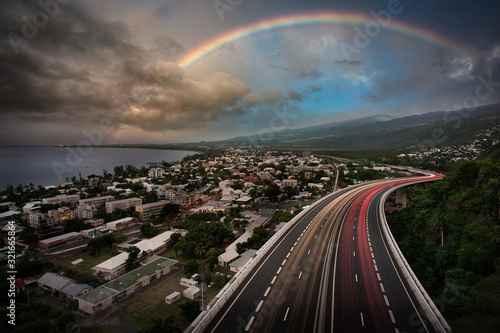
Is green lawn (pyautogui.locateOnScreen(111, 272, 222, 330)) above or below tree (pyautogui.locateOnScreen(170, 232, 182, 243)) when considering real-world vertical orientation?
below

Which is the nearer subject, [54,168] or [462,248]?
[462,248]

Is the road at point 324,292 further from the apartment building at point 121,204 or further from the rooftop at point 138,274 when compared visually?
the apartment building at point 121,204

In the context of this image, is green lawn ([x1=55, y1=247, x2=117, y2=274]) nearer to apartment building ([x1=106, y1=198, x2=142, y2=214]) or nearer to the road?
apartment building ([x1=106, y1=198, x2=142, y2=214])

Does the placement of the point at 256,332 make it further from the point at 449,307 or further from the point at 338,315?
the point at 449,307

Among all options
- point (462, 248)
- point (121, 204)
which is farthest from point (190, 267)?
point (121, 204)

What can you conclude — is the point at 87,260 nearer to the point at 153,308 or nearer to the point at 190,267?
the point at 190,267

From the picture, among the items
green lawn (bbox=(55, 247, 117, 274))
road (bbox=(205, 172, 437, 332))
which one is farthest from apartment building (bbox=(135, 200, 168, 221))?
road (bbox=(205, 172, 437, 332))
